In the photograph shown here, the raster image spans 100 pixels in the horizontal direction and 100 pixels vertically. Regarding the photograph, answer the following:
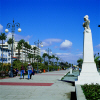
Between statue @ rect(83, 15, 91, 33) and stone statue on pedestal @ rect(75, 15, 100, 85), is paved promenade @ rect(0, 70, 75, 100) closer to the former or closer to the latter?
stone statue on pedestal @ rect(75, 15, 100, 85)

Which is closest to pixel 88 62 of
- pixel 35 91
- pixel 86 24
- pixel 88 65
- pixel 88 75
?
pixel 88 65

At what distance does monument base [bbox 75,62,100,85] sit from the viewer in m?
11.4

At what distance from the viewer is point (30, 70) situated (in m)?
19.9

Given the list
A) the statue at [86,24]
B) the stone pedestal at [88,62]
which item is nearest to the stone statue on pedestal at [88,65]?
the stone pedestal at [88,62]

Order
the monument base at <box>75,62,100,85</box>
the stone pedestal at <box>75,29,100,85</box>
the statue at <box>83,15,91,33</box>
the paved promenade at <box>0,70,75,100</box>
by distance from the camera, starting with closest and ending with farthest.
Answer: the paved promenade at <box>0,70,75,100</box>
the monument base at <box>75,62,100,85</box>
the stone pedestal at <box>75,29,100,85</box>
the statue at <box>83,15,91,33</box>

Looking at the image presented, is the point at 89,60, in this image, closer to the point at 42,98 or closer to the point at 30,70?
the point at 42,98

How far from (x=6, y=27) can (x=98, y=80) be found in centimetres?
1708

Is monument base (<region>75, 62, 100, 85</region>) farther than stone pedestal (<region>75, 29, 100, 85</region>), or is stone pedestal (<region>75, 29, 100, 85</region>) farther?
stone pedestal (<region>75, 29, 100, 85</region>)

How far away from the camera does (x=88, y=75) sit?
11.5 meters

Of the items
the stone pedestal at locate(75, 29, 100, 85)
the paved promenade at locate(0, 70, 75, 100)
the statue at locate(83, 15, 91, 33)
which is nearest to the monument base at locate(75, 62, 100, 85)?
the stone pedestal at locate(75, 29, 100, 85)

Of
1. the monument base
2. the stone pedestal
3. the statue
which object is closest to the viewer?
the monument base

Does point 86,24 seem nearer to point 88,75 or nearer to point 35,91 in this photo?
point 88,75

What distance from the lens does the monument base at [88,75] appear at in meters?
11.4

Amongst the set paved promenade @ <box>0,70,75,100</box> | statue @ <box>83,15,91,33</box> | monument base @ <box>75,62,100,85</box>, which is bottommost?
paved promenade @ <box>0,70,75,100</box>
